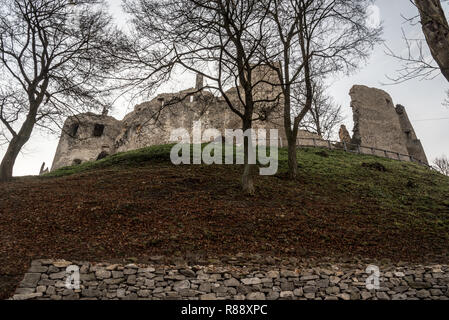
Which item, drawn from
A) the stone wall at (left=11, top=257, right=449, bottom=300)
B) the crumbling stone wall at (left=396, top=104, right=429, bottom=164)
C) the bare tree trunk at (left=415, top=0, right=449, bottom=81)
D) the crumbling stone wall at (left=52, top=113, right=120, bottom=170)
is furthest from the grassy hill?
the crumbling stone wall at (left=396, top=104, right=429, bottom=164)

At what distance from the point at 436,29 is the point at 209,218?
20.9ft

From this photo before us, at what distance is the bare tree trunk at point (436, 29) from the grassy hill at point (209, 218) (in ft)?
12.8

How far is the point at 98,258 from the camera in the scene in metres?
5.16

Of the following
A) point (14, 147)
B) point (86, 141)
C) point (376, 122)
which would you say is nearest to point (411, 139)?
point (376, 122)

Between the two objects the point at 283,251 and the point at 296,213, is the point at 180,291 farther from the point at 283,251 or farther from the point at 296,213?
the point at 296,213

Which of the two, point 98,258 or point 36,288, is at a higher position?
point 98,258

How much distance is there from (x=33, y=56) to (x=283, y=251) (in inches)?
511

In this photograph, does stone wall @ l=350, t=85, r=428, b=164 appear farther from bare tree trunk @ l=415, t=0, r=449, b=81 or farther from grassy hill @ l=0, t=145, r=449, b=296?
bare tree trunk @ l=415, t=0, r=449, b=81

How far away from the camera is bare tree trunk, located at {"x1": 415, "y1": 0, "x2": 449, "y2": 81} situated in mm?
5840

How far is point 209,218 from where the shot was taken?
712 cm

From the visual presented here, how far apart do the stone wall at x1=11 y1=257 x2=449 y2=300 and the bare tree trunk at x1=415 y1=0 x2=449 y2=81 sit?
168 inches

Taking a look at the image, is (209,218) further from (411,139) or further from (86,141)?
(411,139)

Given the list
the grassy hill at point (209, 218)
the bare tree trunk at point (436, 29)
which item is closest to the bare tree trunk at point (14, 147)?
the grassy hill at point (209, 218)
